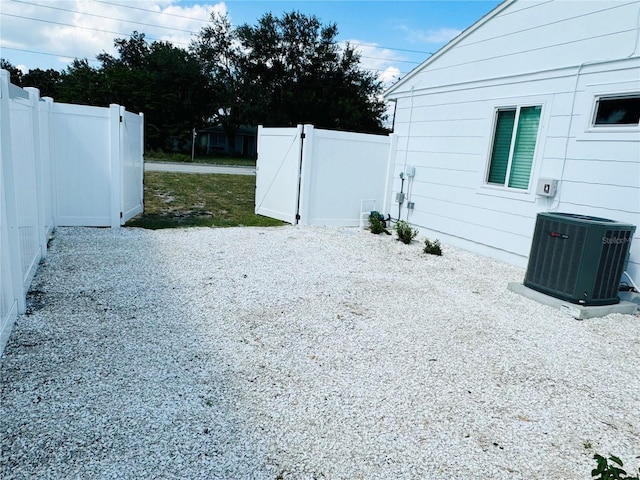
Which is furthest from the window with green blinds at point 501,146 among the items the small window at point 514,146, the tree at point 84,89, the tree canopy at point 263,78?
the tree at point 84,89

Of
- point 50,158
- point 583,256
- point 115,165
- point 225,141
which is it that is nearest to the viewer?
point 583,256

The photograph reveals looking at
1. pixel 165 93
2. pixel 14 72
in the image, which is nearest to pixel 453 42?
pixel 165 93

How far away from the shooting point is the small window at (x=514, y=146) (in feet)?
21.1

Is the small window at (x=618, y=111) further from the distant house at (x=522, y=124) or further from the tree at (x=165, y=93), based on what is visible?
the tree at (x=165, y=93)

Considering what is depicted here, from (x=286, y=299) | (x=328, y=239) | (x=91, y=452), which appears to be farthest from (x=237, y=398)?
(x=328, y=239)

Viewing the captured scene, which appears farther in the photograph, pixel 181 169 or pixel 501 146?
pixel 181 169

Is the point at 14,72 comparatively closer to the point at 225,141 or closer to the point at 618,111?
the point at 225,141

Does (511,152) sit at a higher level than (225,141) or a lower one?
lower

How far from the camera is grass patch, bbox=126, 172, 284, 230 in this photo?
8328mm

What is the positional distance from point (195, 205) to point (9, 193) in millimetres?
6975

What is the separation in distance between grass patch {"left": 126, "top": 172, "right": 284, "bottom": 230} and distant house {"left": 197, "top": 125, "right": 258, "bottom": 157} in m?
24.5

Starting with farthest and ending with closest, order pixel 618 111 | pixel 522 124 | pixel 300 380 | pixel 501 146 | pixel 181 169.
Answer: pixel 181 169, pixel 501 146, pixel 522 124, pixel 618 111, pixel 300 380

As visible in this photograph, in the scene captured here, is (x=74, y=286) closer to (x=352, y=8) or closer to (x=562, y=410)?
(x=562, y=410)

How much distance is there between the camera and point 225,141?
4147 cm
